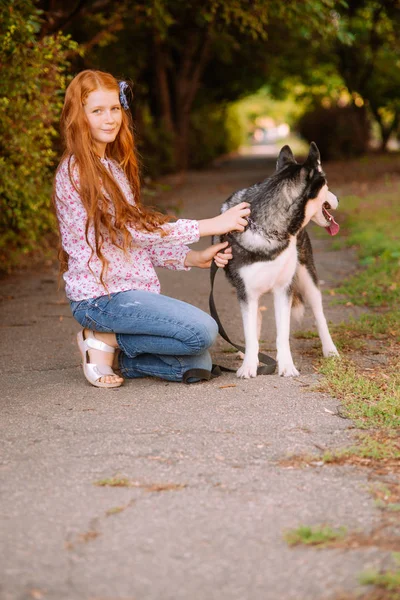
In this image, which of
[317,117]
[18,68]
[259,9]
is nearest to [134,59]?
Result: [317,117]

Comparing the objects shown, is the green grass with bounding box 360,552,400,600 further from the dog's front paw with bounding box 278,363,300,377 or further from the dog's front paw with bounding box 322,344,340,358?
the dog's front paw with bounding box 322,344,340,358

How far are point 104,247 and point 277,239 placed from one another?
98 centimetres

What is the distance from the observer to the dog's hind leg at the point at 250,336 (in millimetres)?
4652

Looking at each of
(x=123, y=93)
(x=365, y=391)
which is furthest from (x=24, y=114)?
(x=365, y=391)

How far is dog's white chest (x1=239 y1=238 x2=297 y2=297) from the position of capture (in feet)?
15.1

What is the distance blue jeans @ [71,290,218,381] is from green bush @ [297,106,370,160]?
2320 centimetres

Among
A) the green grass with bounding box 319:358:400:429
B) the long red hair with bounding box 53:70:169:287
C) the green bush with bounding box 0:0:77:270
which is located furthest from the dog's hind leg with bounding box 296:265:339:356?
the green bush with bounding box 0:0:77:270

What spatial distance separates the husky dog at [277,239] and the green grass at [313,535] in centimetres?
201

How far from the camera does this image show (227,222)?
4527mm

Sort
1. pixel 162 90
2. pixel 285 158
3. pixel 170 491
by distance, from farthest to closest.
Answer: pixel 162 90 < pixel 285 158 < pixel 170 491

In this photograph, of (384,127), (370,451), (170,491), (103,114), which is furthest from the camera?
(384,127)

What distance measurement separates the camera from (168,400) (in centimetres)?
437

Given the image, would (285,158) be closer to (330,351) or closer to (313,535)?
(330,351)

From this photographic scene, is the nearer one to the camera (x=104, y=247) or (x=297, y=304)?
(x=104, y=247)
